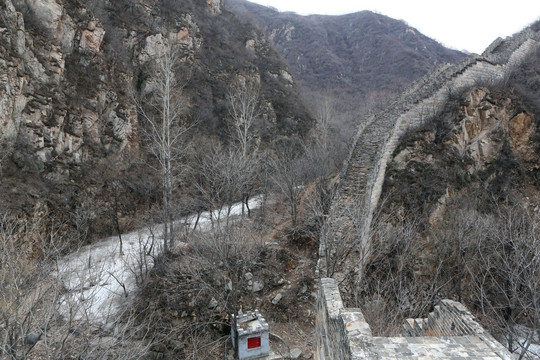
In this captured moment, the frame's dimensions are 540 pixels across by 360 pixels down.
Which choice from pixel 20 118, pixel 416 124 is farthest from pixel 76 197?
pixel 416 124

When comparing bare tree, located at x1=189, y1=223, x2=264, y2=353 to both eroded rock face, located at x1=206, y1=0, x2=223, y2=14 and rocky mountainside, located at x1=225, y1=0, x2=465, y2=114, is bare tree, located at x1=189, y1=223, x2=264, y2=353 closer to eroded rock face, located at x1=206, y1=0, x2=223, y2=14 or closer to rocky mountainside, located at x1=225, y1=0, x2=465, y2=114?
eroded rock face, located at x1=206, y1=0, x2=223, y2=14

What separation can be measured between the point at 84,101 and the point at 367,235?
1732 centimetres

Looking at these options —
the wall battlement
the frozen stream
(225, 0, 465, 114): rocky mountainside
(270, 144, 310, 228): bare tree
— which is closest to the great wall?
the wall battlement

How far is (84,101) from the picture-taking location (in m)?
18.4

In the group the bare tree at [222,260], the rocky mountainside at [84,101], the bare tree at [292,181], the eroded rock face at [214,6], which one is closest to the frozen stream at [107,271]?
the rocky mountainside at [84,101]

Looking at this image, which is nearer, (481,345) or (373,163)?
(481,345)

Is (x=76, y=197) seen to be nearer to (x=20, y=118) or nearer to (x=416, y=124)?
(x=20, y=118)

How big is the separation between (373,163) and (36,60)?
57.4 feet

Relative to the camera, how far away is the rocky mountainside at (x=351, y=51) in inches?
2135

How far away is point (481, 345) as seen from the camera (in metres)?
4.36

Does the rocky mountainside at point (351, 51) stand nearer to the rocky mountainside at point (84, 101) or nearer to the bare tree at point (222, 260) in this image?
the rocky mountainside at point (84, 101)

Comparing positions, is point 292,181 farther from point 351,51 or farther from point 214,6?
point 351,51

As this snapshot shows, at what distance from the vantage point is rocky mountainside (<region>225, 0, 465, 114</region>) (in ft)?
178

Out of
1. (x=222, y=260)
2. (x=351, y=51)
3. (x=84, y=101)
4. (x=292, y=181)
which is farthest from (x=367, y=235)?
(x=351, y=51)
